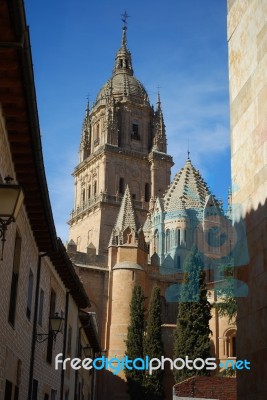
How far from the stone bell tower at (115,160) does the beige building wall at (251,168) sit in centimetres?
5159

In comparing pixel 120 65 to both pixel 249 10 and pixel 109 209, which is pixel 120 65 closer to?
pixel 109 209

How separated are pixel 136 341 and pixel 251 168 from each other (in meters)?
33.5

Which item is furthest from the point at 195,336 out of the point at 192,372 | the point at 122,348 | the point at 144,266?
the point at 144,266

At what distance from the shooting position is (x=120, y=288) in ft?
157

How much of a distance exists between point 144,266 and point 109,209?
16259mm

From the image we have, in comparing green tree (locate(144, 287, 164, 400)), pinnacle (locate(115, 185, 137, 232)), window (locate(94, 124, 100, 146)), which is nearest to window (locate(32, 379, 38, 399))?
green tree (locate(144, 287, 164, 400))

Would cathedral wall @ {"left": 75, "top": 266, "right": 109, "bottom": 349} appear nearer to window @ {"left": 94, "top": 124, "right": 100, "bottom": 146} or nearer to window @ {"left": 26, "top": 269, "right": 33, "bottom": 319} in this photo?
window @ {"left": 94, "top": 124, "right": 100, "bottom": 146}

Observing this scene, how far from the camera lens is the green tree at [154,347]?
39.8 meters

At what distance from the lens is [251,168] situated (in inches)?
435

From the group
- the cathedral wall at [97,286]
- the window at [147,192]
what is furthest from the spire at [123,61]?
the cathedral wall at [97,286]

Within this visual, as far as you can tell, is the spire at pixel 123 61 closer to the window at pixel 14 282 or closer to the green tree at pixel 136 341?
the green tree at pixel 136 341

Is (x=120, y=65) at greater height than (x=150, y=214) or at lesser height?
greater

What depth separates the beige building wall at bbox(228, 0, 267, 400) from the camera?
10.2 metres

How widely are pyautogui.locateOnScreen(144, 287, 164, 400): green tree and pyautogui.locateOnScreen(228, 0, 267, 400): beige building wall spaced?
98.8 feet
